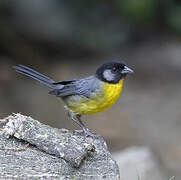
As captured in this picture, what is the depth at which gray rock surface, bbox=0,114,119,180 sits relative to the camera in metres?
3.83

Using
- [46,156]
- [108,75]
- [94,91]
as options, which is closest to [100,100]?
[94,91]

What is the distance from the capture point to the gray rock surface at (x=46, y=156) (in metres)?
3.83

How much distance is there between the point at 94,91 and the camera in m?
5.22

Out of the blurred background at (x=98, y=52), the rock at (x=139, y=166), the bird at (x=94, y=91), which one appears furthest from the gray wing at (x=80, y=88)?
Answer: the blurred background at (x=98, y=52)

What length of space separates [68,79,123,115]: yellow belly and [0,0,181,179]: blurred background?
4.05 meters

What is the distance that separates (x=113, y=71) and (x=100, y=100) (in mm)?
357

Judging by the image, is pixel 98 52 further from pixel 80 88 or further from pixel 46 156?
pixel 46 156

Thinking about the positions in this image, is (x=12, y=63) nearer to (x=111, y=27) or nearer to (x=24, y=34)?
(x=24, y=34)

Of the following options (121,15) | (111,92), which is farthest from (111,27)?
(111,92)

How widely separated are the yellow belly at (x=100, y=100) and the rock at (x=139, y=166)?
52.9 inches

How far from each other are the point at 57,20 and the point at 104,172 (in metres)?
7.19

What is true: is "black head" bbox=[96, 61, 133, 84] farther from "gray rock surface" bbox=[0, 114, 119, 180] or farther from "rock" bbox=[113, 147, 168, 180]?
"rock" bbox=[113, 147, 168, 180]

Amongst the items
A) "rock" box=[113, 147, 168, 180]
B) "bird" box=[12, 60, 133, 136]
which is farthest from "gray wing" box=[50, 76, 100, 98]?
"rock" box=[113, 147, 168, 180]

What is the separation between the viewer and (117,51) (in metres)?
11.5
